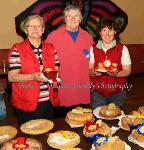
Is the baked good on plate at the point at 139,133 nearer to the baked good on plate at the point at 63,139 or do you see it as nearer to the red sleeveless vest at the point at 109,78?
the baked good on plate at the point at 63,139

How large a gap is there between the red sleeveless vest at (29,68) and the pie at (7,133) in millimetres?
448

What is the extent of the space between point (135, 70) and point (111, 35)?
439 centimetres

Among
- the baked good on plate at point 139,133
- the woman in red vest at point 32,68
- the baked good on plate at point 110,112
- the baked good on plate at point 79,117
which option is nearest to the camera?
the baked good on plate at point 139,133

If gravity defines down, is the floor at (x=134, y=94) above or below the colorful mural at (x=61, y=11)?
below

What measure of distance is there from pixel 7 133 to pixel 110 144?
2.41ft

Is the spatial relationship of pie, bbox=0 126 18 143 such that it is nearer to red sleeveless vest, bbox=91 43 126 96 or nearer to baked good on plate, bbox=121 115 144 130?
baked good on plate, bbox=121 115 144 130

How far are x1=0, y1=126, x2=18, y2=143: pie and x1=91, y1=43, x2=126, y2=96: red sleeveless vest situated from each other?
98cm

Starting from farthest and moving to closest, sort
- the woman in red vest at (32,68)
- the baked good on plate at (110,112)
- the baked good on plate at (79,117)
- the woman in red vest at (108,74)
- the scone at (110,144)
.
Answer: the woman in red vest at (108,74), the woman in red vest at (32,68), the baked good on plate at (110,112), the baked good on plate at (79,117), the scone at (110,144)

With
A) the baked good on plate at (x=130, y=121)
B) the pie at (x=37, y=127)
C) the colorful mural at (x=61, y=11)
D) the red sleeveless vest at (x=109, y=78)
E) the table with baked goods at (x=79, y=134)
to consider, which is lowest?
the table with baked goods at (x=79, y=134)

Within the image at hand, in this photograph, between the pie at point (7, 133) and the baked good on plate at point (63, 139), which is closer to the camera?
the baked good on plate at point (63, 139)

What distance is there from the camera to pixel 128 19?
21.0 feet

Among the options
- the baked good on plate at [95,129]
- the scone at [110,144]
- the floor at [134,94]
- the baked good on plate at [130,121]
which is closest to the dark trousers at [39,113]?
the baked good on plate at [95,129]

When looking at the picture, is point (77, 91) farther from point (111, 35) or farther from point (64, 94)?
point (111, 35)

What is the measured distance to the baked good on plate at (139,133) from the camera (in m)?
1.87
